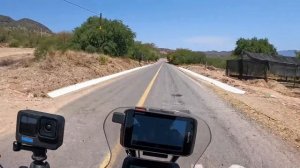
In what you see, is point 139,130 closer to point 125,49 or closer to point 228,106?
point 228,106

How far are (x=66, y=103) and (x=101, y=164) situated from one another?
29.1 ft

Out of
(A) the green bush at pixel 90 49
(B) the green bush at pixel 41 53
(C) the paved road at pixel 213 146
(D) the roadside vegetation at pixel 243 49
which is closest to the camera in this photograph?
(C) the paved road at pixel 213 146

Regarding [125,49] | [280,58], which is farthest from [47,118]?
[125,49]

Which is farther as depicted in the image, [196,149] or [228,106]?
[228,106]

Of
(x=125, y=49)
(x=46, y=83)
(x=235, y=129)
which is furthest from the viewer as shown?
(x=125, y=49)

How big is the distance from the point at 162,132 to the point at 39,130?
92 cm

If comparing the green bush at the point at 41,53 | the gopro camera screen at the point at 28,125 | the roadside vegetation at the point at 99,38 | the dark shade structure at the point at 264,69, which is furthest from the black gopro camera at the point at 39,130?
the roadside vegetation at the point at 99,38

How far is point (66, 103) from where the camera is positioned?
53.2 ft

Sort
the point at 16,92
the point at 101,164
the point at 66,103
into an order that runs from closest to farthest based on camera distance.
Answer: the point at 101,164, the point at 66,103, the point at 16,92

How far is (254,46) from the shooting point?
146125 millimetres

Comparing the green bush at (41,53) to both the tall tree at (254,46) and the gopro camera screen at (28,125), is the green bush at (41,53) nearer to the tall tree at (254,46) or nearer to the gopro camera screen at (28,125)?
the gopro camera screen at (28,125)

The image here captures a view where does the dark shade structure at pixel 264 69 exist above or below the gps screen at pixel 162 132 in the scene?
below

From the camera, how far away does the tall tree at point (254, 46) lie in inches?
5630

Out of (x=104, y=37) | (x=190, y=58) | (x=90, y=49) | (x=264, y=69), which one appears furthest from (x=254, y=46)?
(x=264, y=69)
